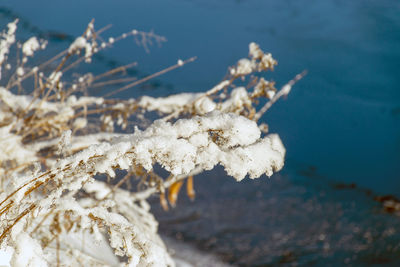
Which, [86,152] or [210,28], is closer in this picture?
[86,152]

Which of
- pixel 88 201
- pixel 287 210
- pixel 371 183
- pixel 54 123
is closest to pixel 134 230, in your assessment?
pixel 88 201

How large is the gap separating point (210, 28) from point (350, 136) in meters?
2.45

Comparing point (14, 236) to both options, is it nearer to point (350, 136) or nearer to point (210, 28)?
point (350, 136)

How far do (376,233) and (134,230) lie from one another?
3372mm

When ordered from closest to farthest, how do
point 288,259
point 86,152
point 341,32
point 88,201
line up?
point 86,152 < point 88,201 < point 288,259 < point 341,32

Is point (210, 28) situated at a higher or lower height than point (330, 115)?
higher

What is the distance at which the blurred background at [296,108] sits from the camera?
10.0 feet

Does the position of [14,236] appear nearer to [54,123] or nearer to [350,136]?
[54,123]

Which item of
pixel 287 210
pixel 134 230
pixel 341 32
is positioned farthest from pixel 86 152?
pixel 341 32

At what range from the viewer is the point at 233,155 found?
55 centimetres

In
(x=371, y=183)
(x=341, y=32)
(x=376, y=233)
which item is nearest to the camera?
(x=376, y=233)

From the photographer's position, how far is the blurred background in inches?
120

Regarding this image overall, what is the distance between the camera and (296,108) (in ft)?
13.2

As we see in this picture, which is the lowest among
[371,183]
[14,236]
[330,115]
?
[14,236]
